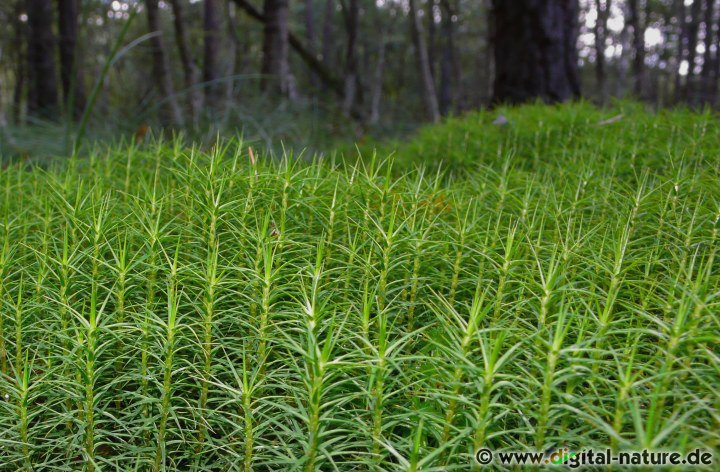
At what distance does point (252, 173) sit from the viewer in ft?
5.77

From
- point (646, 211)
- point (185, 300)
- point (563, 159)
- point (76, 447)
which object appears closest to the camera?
point (76, 447)

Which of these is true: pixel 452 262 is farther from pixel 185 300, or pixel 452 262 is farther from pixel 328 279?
pixel 185 300

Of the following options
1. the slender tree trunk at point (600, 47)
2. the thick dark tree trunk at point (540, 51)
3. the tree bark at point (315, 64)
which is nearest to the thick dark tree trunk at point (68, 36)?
the tree bark at point (315, 64)

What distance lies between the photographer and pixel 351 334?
1.16 m

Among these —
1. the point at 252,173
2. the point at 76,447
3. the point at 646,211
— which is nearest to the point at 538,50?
the point at 646,211

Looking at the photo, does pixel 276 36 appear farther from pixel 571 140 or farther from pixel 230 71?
pixel 571 140

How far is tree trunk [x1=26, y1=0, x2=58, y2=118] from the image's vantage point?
298 inches

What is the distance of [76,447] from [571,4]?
5.40m

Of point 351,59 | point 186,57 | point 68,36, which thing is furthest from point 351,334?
point 351,59

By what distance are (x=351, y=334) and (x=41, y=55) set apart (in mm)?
8209

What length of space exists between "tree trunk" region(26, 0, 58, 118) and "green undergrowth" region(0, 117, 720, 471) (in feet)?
21.6

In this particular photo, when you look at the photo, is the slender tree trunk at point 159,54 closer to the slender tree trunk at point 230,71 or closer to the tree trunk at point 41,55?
the slender tree trunk at point 230,71

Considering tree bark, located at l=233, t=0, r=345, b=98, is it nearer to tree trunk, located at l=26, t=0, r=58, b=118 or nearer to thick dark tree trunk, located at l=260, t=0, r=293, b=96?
thick dark tree trunk, located at l=260, t=0, r=293, b=96

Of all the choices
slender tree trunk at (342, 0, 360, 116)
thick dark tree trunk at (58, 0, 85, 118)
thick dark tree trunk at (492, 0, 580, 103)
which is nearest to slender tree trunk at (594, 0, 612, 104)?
slender tree trunk at (342, 0, 360, 116)
